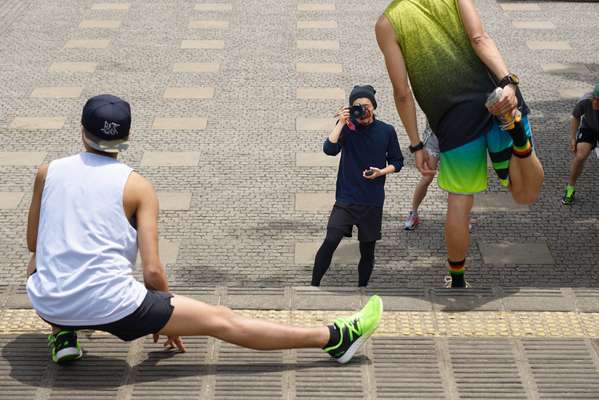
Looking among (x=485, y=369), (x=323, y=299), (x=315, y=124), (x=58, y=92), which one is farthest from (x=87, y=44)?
(x=485, y=369)

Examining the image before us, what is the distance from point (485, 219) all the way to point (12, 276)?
12.3ft

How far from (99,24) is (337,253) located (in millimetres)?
7731

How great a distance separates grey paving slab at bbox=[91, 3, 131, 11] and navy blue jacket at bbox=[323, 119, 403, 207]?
9577 mm

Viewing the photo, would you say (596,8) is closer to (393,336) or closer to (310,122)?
(310,122)

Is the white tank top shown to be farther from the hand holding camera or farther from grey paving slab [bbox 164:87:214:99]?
grey paving slab [bbox 164:87:214:99]

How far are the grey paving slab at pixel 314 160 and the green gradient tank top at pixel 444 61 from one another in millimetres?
3747

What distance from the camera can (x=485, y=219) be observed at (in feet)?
27.3

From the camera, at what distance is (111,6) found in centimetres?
1534

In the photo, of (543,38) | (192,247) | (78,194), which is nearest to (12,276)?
(192,247)

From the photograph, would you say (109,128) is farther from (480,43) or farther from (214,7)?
(214,7)

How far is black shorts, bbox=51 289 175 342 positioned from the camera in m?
4.39

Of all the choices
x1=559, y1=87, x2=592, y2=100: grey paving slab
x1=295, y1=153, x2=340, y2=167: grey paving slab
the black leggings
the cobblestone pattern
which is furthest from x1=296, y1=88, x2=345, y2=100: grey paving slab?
the black leggings

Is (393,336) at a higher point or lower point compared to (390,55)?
lower

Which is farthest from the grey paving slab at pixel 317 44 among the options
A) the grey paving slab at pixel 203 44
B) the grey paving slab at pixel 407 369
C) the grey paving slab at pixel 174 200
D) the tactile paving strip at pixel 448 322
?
the grey paving slab at pixel 407 369
